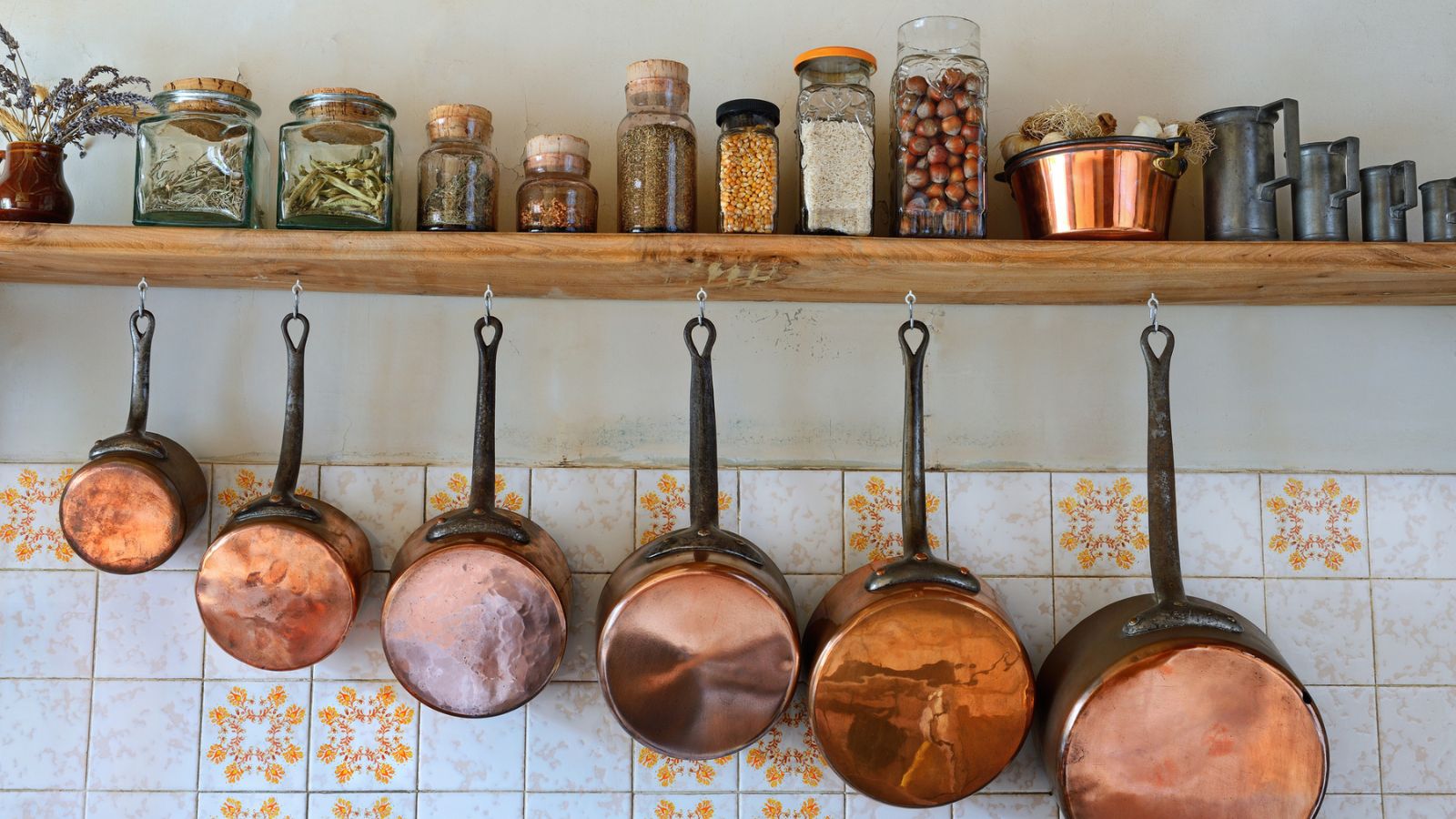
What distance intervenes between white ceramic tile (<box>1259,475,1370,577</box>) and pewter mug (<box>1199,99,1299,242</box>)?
1.22 feet

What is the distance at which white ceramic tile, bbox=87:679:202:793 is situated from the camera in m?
1.28

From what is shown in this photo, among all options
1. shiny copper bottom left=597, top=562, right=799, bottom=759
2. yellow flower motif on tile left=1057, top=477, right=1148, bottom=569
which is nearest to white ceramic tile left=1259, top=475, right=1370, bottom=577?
yellow flower motif on tile left=1057, top=477, right=1148, bottom=569

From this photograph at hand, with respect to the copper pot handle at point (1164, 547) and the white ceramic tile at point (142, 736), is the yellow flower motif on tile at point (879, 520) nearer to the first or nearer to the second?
the copper pot handle at point (1164, 547)

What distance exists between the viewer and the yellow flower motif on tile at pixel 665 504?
133 cm

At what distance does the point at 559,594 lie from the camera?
123 cm

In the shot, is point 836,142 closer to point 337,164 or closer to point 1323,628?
point 337,164

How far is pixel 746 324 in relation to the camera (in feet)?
4.43

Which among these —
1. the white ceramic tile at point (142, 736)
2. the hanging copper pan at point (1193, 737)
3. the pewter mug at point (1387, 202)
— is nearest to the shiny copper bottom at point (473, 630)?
the white ceramic tile at point (142, 736)

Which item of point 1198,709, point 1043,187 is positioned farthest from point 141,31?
point 1198,709

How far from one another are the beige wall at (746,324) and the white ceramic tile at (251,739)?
0.32 meters

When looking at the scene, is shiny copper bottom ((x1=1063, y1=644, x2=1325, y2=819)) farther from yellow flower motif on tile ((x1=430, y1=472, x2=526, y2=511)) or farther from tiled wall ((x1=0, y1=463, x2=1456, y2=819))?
yellow flower motif on tile ((x1=430, y1=472, x2=526, y2=511))

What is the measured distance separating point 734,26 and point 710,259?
0.46m

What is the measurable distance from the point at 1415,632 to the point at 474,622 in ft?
4.08

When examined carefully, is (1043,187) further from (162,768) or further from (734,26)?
(162,768)
